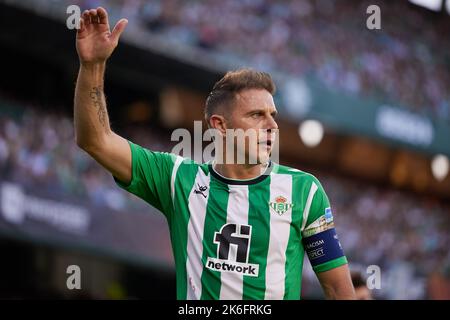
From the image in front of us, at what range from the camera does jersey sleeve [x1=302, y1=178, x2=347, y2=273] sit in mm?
4707

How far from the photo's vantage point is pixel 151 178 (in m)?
4.86

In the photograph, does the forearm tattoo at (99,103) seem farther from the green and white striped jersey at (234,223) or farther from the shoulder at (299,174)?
the shoulder at (299,174)

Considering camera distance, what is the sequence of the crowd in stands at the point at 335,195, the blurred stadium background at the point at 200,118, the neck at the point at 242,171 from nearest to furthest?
the neck at the point at 242,171 < the crowd in stands at the point at 335,195 < the blurred stadium background at the point at 200,118

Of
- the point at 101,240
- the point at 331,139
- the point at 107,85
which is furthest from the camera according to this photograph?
the point at 331,139

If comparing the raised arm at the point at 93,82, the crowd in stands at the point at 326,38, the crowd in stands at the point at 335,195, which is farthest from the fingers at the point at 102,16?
the crowd in stands at the point at 326,38

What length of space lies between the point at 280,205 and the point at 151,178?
690 mm

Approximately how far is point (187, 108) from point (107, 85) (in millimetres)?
2554

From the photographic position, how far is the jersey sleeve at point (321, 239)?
4.71 meters

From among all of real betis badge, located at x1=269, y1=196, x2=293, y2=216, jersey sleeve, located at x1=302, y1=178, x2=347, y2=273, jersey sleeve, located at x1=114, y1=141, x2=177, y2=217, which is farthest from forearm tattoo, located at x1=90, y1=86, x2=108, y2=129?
jersey sleeve, located at x1=302, y1=178, x2=347, y2=273

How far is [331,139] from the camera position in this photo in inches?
1092

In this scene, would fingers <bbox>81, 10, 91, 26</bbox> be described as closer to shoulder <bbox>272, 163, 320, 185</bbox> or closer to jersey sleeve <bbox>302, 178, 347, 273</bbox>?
shoulder <bbox>272, 163, 320, 185</bbox>

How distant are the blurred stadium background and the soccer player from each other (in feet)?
32.7
